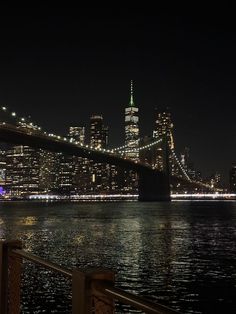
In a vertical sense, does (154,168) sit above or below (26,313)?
above

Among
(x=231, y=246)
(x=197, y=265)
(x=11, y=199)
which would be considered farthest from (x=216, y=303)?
(x=11, y=199)

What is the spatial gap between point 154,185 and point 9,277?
11225 cm

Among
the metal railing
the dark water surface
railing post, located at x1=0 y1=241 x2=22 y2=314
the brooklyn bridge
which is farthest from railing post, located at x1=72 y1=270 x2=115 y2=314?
the brooklyn bridge

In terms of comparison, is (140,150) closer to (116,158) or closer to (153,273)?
(116,158)

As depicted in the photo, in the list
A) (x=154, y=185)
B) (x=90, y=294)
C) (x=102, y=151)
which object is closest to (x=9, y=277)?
(x=90, y=294)

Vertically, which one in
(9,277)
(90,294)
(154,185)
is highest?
(154,185)

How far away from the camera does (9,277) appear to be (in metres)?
4.07

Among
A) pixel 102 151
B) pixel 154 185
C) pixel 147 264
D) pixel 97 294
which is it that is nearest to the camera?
pixel 97 294

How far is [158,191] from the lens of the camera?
4579 inches

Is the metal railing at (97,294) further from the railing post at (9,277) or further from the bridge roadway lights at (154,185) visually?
the bridge roadway lights at (154,185)

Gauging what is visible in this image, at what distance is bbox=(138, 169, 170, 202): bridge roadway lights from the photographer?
11377 cm

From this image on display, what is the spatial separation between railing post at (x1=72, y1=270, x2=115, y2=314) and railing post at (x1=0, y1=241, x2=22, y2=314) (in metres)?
1.29

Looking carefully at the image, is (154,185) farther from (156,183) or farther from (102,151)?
(102,151)

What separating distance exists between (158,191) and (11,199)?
94.3 m
